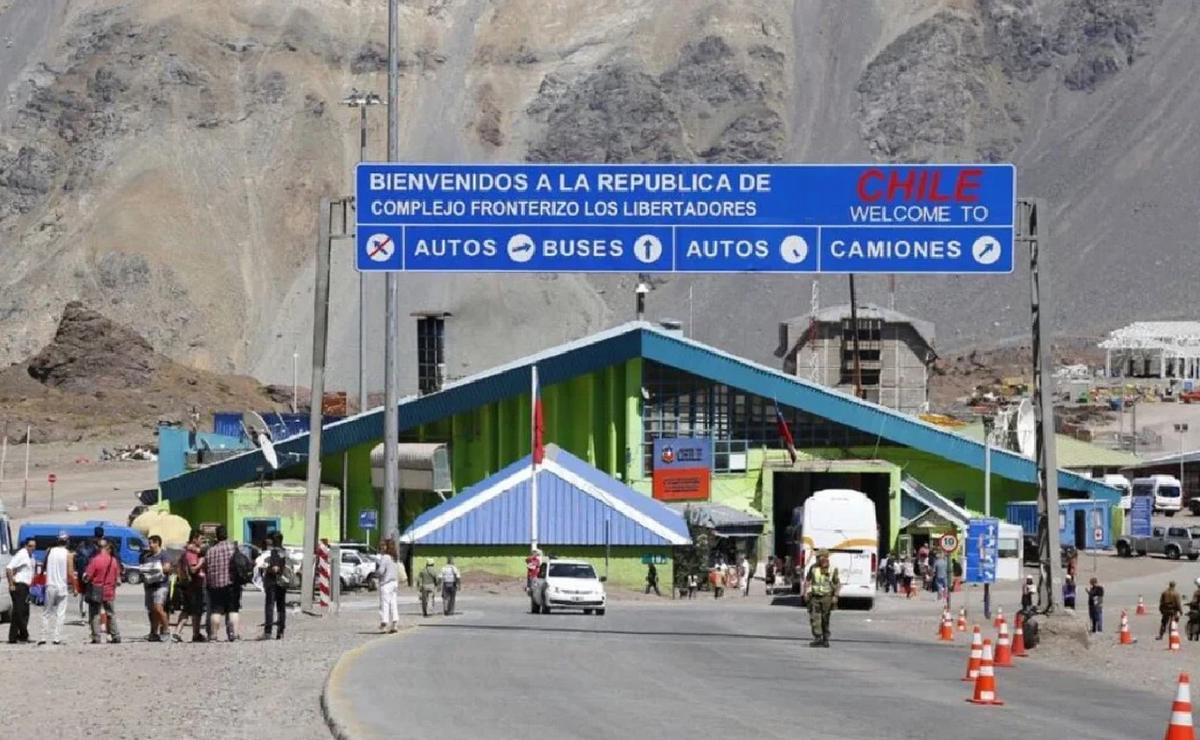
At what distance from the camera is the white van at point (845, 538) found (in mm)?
50906

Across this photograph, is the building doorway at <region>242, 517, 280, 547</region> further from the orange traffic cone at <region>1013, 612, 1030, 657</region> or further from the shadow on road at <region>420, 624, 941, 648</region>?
the orange traffic cone at <region>1013, 612, 1030, 657</region>

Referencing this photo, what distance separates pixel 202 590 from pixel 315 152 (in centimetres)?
15497

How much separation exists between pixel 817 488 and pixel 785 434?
18.0ft

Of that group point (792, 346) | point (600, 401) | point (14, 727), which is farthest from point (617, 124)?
point (14, 727)

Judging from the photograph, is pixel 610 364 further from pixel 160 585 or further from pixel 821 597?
pixel 160 585

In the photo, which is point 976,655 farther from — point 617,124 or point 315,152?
point 617,124

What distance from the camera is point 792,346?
121625mm

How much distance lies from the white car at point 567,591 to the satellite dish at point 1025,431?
3185 cm

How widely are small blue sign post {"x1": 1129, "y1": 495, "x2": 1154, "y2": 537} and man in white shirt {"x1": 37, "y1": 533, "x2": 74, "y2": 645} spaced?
55.2 m

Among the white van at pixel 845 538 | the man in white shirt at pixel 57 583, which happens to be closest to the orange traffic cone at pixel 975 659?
the man in white shirt at pixel 57 583

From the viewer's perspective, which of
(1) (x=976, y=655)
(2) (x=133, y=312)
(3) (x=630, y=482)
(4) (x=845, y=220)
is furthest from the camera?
(2) (x=133, y=312)

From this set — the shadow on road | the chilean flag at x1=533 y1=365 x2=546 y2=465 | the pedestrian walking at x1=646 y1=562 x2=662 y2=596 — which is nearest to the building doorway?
the chilean flag at x1=533 y1=365 x2=546 y2=465

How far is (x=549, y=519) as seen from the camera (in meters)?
57.2

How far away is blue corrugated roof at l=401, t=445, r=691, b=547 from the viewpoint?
187ft
